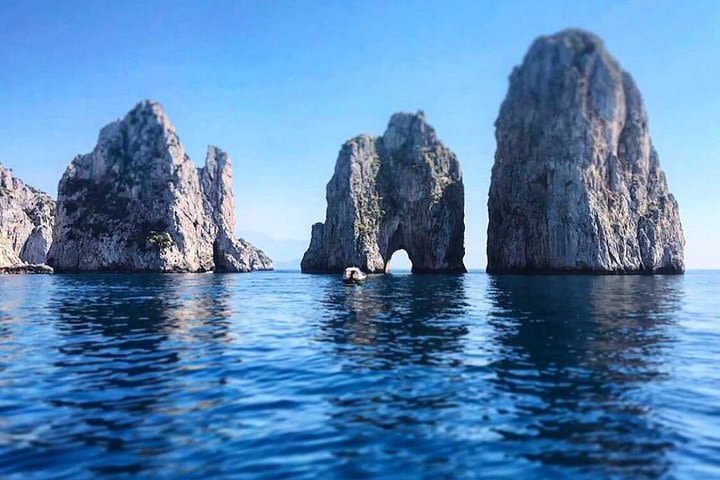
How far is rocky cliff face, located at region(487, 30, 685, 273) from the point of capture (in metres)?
120

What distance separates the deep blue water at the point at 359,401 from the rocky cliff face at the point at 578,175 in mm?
97611

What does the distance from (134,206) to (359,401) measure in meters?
167

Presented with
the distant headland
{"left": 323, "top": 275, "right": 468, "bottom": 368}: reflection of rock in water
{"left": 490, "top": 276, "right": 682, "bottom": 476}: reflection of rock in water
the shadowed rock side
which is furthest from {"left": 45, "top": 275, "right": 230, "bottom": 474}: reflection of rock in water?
the shadowed rock side

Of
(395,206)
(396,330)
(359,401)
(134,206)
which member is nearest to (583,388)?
(359,401)

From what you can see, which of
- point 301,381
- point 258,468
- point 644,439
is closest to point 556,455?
point 644,439

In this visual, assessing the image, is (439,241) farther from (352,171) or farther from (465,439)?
(465,439)

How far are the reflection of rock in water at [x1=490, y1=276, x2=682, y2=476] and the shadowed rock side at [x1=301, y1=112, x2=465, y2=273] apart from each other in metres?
116

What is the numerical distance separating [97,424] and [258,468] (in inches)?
190

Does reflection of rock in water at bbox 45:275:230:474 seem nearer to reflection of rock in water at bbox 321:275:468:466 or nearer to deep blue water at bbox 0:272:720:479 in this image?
deep blue water at bbox 0:272:720:479

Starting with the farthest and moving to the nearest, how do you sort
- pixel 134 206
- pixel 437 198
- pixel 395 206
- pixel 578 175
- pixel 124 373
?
pixel 134 206, pixel 395 206, pixel 437 198, pixel 578 175, pixel 124 373

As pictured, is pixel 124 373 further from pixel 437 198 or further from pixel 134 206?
pixel 134 206

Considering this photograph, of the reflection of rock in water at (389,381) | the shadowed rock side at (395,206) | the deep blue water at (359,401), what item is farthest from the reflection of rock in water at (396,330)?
the shadowed rock side at (395,206)

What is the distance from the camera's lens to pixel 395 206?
16125 centimetres

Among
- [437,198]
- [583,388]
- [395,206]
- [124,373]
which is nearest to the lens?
[583,388]
